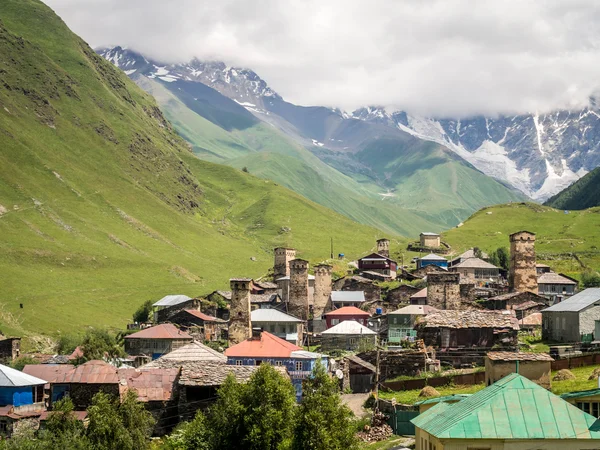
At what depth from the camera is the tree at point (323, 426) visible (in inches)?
1781

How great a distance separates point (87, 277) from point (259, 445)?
150m

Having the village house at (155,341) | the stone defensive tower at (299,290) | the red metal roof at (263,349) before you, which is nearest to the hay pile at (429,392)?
the red metal roof at (263,349)

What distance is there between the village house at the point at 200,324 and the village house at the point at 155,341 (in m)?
4.60

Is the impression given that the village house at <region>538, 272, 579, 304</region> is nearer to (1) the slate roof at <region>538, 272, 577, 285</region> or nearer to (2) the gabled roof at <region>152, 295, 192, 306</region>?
(1) the slate roof at <region>538, 272, 577, 285</region>

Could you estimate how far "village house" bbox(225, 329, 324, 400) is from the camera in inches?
2724

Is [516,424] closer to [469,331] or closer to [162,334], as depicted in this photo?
[469,331]

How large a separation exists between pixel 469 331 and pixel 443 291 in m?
30.1

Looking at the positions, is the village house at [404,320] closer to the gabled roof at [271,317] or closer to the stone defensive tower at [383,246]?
the gabled roof at [271,317]

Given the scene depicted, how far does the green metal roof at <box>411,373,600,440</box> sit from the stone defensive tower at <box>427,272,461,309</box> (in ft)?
216

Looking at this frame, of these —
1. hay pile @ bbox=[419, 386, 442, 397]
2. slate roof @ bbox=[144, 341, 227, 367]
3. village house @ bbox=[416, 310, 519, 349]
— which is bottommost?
hay pile @ bbox=[419, 386, 442, 397]

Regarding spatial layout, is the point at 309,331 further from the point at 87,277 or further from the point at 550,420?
the point at 87,277

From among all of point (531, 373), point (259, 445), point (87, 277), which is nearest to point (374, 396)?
point (259, 445)

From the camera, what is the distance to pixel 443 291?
4040 inches

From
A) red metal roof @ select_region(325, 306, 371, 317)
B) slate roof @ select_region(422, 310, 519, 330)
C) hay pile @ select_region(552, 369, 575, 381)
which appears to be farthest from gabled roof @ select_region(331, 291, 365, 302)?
hay pile @ select_region(552, 369, 575, 381)
